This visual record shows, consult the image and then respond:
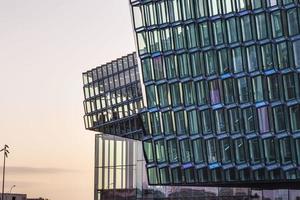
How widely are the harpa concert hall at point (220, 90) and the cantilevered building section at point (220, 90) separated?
9 centimetres

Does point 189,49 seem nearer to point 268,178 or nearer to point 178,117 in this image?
point 178,117

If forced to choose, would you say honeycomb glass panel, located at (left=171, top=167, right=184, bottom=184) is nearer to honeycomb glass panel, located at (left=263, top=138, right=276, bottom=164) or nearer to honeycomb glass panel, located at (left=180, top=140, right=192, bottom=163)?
honeycomb glass panel, located at (left=180, top=140, right=192, bottom=163)

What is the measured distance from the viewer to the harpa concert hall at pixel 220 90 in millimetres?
57281

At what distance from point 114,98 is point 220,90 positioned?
115 feet

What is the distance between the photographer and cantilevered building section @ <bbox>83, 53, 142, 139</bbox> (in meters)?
91.5

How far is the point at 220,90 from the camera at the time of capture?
2403 inches

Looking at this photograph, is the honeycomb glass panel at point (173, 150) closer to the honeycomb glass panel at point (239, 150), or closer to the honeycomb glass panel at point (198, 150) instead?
the honeycomb glass panel at point (198, 150)

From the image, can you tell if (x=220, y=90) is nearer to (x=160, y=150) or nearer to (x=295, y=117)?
(x=295, y=117)

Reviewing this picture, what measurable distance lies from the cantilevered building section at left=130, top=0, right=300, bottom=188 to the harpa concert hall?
0.28 feet

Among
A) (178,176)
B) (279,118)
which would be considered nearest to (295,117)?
(279,118)

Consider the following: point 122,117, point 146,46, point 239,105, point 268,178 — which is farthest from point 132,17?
point 122,117

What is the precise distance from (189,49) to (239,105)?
23.1ft

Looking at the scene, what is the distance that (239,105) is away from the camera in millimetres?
59781

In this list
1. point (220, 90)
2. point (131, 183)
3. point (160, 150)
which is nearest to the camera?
point (220, 90)
